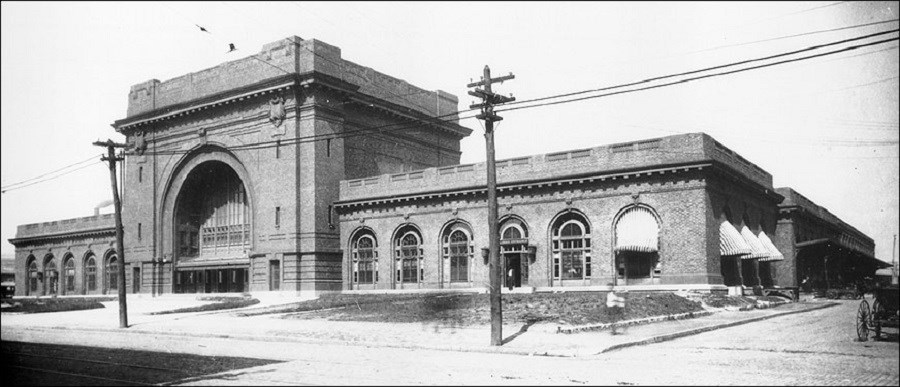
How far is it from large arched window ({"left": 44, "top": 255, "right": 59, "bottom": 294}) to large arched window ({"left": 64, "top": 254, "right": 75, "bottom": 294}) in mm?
1359

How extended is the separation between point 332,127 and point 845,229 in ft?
158

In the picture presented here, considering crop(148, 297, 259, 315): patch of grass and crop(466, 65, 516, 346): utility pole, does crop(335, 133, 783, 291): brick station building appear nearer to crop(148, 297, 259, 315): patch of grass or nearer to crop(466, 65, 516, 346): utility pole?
crop(148, 297, 259, 315): patch of grass

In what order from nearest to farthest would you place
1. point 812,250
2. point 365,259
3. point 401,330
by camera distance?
point 401,330, point 365,259, point 812,250

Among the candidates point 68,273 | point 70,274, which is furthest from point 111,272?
point 68,273

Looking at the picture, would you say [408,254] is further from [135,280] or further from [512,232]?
[135,280]

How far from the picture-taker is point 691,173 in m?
29.8

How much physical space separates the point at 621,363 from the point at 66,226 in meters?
55.1

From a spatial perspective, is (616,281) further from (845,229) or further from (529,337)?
(845,229)

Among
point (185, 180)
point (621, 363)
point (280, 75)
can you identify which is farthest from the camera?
point (185, 180)

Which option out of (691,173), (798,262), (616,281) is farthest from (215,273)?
(798,262)

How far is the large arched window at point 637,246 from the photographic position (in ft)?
100

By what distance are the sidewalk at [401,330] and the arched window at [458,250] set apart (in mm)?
10625

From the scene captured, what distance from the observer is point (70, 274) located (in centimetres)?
5766

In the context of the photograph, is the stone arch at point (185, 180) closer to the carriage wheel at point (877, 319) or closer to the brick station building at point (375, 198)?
the brick station building at point (375, 198)
